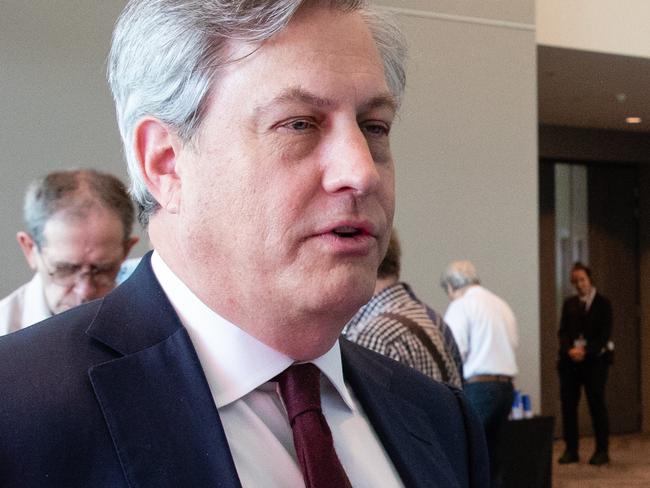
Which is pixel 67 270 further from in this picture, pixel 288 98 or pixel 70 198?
pixel 288 98

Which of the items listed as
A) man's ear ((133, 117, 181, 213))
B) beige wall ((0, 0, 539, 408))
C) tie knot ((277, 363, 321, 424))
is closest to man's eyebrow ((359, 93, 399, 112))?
man's ear ((133, 117, 181, 213))

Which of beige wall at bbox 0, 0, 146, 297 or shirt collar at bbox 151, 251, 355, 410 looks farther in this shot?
beige wall at bbox 0, 0, 146, 297

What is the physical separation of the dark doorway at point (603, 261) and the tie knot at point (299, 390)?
985cm

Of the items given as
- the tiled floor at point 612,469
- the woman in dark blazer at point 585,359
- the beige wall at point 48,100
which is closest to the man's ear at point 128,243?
the beige wall at point 48,100

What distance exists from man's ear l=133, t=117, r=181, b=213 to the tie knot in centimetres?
26

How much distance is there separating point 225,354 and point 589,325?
857 centimetres

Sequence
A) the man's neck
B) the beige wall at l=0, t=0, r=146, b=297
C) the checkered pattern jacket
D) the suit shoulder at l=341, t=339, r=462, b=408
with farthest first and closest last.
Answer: the beige wall at l=0, t=0, r=146, b=297 < the man's neck < the checkered pattern jacket < the suit shoulder at l=341, t=339, r=462, b=408

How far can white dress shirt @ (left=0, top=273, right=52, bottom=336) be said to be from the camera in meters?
2.37

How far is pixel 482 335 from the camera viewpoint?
6387mm

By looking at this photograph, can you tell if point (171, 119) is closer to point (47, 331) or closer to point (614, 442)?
point (47, 331)

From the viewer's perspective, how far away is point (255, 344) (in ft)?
3.87

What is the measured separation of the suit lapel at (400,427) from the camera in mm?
1330

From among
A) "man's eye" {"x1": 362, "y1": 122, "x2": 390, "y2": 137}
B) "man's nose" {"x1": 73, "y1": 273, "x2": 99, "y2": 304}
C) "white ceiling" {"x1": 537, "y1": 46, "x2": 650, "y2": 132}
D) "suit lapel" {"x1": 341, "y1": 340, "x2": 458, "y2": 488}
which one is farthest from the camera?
"white ceiling" {"x1": 537, "y1": 46, "x2": 650, "y2": 132}

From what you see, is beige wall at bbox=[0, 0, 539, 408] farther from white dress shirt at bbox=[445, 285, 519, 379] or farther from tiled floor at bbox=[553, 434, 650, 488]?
white dress shirt at bbox=[445, 285, 519, 379]
